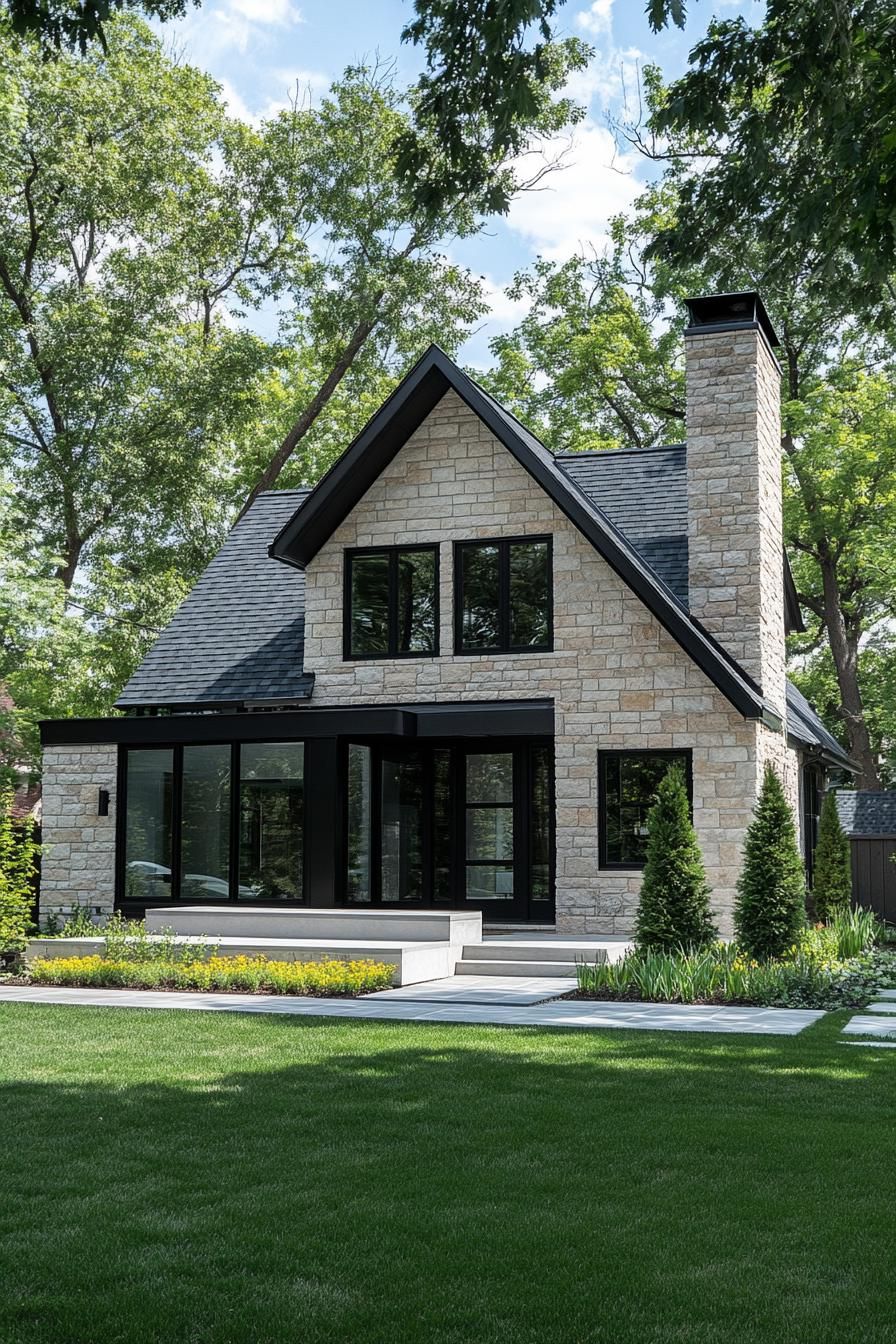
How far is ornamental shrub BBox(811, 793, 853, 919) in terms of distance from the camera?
794 inches

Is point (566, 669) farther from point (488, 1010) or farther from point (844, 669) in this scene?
point (844, 669)

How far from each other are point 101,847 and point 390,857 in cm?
419

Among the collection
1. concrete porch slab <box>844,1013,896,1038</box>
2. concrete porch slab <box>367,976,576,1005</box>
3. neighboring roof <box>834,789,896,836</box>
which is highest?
neighboring roof <box>834,789,896,836</box>

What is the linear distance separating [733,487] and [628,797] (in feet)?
14.3

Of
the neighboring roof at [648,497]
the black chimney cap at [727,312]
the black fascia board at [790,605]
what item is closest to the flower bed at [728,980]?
the neighboring roof at [648,497]

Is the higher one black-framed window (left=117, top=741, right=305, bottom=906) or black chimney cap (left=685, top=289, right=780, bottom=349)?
black chimney cap (left=685, top=289, right=780, bottom=349)

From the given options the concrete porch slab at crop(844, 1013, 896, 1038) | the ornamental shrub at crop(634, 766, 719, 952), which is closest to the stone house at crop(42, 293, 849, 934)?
the ornamental shrub at crop(634, 766, 719, 952)

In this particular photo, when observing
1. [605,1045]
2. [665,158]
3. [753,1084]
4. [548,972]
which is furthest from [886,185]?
[665,158]

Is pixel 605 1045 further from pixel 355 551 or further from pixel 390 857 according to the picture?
pixel 355 551

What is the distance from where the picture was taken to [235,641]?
20.9 metres

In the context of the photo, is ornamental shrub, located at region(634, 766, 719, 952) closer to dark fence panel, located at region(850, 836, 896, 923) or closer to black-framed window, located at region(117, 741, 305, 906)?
black-framed window, located at region(117, 741, 305, 906)

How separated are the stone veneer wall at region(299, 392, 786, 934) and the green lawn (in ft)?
24.8

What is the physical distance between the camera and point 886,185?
7000 mm

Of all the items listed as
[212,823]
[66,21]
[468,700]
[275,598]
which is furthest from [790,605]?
[66,21]
